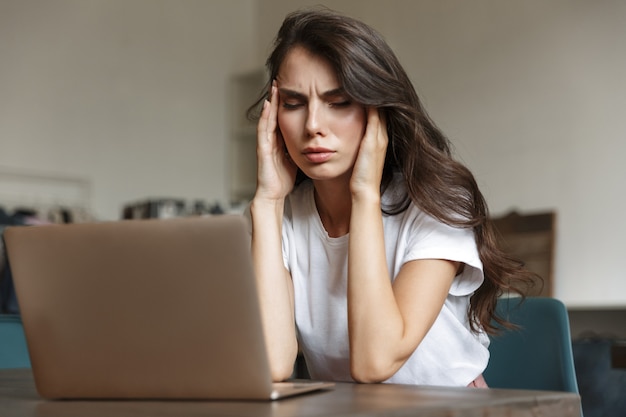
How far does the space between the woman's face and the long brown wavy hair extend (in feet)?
0.08

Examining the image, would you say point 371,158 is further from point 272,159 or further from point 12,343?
point 12,343

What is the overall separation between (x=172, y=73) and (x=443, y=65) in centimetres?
215

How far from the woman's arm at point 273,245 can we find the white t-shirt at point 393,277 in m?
0.05

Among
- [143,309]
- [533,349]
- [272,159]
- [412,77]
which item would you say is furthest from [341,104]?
[412,77]

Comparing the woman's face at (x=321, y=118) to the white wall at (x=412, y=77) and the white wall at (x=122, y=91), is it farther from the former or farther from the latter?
the white wall at (x=122, y=91)

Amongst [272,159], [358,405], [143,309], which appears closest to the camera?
[358,405]

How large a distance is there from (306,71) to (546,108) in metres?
3.55

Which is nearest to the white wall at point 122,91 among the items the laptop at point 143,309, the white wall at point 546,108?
the white wall at point 546,108

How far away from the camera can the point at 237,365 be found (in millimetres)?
858

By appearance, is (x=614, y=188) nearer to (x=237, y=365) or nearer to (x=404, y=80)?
(x=404, y=80)

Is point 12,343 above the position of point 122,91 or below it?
below

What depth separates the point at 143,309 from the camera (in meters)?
0.89

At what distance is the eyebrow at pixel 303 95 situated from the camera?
4.98 feet

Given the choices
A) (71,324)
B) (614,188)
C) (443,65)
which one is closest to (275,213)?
(71,324)
